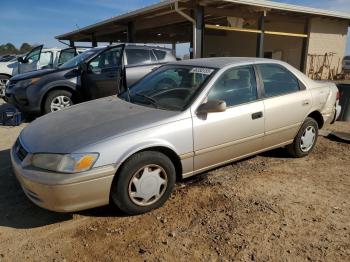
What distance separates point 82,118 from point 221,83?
1.61 m

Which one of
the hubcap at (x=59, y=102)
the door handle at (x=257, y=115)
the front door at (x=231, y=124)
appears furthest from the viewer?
the hubcap at (x=59, y=102)

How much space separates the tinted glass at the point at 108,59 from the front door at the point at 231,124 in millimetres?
4306

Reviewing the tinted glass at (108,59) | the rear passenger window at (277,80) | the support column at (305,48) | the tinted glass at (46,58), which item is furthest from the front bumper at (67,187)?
the support column at (305,48)

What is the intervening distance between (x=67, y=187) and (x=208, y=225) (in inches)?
52.5

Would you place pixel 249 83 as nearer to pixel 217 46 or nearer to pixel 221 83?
pixel 221 83

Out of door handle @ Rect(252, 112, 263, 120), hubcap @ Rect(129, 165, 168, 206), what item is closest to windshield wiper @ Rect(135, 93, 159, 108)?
hubcap @ Rect(129, 165, 168, 206)

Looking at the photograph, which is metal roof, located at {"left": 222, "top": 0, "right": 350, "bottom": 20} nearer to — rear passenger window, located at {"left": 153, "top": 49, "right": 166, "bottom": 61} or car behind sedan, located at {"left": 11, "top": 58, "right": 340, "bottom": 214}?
rear passenger window, located at {"left": 153, "top": 49, "right": 166, "bottom": 61}

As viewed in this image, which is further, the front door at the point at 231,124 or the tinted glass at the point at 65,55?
the tinted glass at the point at 65,55

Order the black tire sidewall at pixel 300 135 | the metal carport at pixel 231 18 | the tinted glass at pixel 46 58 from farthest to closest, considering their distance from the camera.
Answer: the tinted glass at pixel 46 58
the metal carport at pixel 231 18
the black tire sidewall at pixel 300 135

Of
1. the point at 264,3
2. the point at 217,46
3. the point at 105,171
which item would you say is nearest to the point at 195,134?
the point at 105,171

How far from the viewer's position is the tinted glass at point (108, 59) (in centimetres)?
774

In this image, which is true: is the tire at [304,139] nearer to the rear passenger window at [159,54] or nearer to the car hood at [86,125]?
the car hood at [86,125]

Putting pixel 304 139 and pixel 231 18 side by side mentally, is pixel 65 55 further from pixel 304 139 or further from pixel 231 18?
pixel 304 139

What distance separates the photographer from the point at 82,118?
11.8ft
